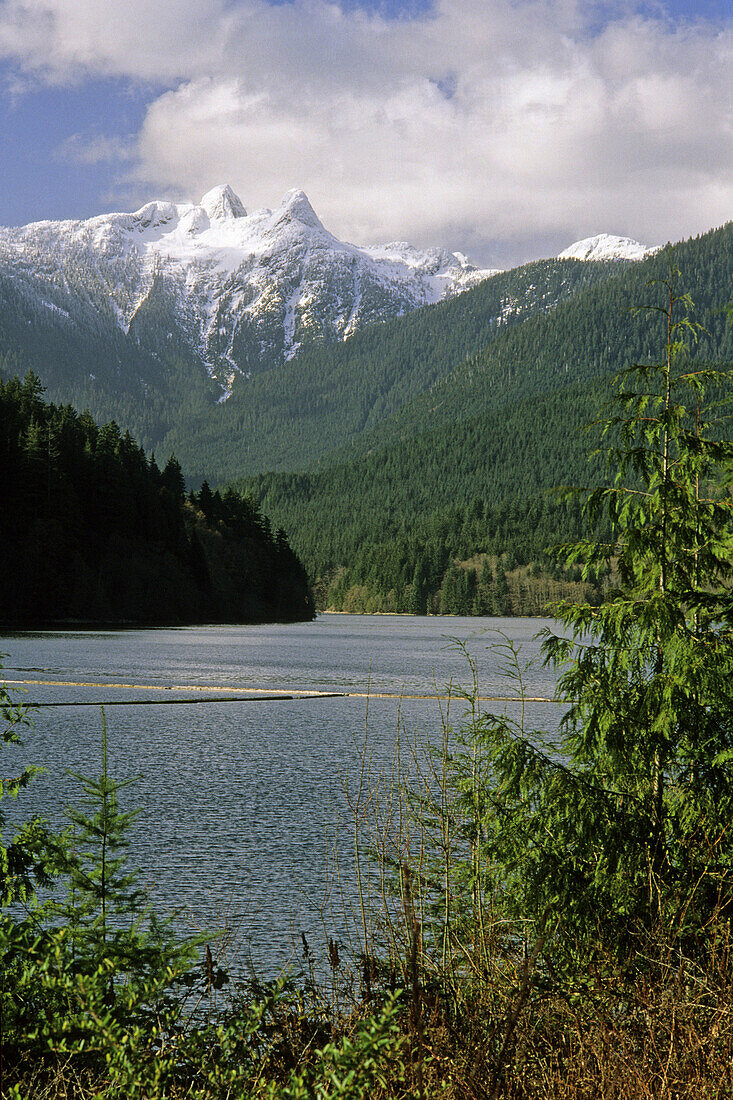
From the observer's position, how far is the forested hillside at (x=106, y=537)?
80.3m

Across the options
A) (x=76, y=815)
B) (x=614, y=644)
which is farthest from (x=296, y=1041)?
(x=614, y=644)

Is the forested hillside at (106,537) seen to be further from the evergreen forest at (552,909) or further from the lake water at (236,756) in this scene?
the evergreen forest at (552,909)

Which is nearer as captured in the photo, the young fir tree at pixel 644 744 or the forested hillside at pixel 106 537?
the young fir tree at pixel 644 744

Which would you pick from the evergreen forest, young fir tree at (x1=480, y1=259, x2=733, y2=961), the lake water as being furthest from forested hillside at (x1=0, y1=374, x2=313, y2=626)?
young fir tree at (x1=480, y1=259, x2=733, y2=961)

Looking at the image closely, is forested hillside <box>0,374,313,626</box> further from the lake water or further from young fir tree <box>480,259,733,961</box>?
young fir tree <box>480,259,733,961</box>

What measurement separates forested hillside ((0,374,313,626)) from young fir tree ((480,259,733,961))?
7615 centimetres

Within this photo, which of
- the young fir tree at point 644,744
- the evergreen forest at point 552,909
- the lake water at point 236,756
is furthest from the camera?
the lake water at point 236,756

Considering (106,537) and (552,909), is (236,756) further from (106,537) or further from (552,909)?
(106,537)

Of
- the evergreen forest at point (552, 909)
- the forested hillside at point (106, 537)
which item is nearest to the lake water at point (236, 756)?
the evergreen forest at point (552, 909)

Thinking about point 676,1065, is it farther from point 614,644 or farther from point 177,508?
point 177,508

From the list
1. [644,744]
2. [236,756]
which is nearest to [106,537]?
[236,756]

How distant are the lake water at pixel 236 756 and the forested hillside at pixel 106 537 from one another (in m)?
27.2

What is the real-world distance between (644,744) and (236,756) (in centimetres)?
1780

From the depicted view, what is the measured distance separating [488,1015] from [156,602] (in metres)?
90.6
